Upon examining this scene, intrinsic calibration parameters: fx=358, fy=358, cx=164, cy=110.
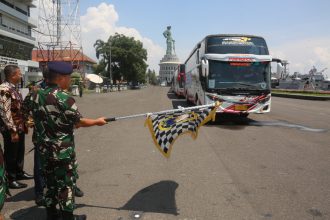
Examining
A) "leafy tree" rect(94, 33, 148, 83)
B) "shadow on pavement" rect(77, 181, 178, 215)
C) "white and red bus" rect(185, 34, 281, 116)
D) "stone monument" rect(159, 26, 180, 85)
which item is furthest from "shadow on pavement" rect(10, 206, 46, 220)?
"stone monument" rect(159, 26, 180, 85)

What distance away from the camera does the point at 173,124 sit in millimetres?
4953

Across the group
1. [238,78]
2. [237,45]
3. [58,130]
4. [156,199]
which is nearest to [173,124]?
[156,199]

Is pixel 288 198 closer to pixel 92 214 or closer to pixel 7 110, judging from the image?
pixel 92 214

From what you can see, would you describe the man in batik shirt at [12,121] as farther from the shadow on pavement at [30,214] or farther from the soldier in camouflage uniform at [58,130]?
the soldier in camouflage uniform at [58,130]

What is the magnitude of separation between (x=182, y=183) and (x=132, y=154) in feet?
8.24

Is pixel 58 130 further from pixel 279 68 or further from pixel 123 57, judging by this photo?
pixel 123 57

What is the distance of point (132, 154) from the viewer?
7965 mm

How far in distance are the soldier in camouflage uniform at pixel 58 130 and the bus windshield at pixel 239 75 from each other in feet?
32.0

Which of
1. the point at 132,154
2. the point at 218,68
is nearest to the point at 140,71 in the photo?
the point at 218,68

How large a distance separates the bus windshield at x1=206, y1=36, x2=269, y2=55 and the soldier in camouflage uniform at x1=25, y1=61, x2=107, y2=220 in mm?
10442

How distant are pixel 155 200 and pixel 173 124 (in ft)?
3.50

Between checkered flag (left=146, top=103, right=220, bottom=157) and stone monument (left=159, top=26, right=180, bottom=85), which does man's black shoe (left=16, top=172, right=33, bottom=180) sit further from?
stone monument (left=159, top=26, right=180, bottom=85)

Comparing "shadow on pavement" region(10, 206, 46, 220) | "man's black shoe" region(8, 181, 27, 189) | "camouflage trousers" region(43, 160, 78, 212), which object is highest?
"camouflage trousers" region(43, 160, 78, 212)

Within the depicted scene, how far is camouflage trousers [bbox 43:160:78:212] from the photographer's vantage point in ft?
12.2
